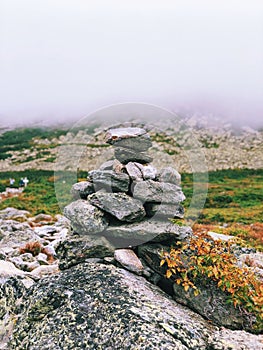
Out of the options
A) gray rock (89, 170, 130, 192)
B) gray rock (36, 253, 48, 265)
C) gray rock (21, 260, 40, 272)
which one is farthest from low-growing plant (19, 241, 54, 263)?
gray rock (89, 170, 130, 192)

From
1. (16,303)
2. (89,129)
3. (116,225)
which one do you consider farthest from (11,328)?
(89,129)

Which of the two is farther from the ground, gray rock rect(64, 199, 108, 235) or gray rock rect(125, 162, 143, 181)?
gray rock rect(125, 162, 143, 181)

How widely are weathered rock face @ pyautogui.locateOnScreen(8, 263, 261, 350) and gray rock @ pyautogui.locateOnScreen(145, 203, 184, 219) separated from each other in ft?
5.58

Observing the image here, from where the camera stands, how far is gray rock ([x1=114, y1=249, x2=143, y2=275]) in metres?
9.56

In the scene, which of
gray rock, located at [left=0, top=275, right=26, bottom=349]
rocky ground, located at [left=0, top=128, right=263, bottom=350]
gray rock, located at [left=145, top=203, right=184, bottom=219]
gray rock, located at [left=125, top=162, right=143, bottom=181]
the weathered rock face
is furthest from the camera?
gray rock, located at [left=125, top=162, right=143, bottom=181]

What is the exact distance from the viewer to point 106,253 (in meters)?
10.0

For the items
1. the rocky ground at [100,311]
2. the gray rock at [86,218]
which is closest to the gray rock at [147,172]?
the gray rock at [86,218]

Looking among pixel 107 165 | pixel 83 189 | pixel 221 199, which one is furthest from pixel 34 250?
pixel 221 199

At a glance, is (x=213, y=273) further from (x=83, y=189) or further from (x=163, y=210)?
(x=83, y=189)

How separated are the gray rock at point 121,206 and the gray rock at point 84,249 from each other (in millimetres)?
793

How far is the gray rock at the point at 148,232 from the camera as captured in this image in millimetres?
9625

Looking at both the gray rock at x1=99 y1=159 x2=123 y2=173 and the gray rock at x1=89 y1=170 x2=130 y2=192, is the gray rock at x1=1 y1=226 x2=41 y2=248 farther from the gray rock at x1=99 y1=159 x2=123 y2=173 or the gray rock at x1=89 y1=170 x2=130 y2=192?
the gray rock at x1=89 y1=170 x2=130 y2=192

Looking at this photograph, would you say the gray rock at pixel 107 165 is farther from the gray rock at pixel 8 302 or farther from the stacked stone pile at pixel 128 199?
the gray rock at pixel 8 302

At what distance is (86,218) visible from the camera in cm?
981
